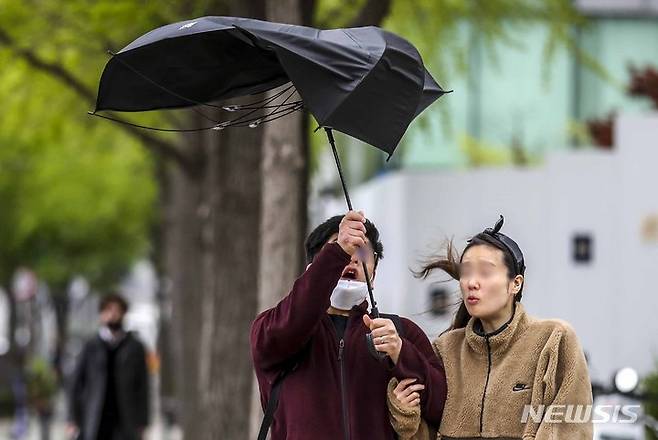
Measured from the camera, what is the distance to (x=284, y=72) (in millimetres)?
5508

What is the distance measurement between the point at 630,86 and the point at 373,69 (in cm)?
1284

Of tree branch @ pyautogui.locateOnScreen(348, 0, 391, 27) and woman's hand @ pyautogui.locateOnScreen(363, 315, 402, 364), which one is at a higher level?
tree branch @ pyautogui.locateOnScreen(348, 0, 391, 27)

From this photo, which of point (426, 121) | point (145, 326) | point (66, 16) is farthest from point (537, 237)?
point (145, 326)

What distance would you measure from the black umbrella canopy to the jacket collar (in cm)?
71

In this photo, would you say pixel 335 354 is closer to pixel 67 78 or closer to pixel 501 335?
pixel 501 335

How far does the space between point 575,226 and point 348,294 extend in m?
12.4

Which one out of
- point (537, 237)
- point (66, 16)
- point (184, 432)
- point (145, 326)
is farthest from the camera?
point (145, 326)

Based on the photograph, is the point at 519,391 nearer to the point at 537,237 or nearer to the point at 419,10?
the point at 419,10

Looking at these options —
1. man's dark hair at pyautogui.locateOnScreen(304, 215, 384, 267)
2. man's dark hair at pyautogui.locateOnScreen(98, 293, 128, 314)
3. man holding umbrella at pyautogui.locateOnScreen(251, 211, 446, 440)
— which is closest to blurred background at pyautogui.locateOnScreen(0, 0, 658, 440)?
man's dark hair at pyautogui.locateOnScreen(304, 215, 384, 267)

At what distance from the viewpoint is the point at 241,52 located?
216 inches

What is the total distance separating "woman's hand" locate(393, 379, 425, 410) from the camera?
5199 millimetres

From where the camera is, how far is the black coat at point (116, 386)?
12062 mm

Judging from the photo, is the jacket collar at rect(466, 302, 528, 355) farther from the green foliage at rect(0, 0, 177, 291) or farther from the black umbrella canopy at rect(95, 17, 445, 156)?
the green foliage at rect(0, 0, 177, 291)

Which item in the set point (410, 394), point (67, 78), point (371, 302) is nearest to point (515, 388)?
point (410, 394)
